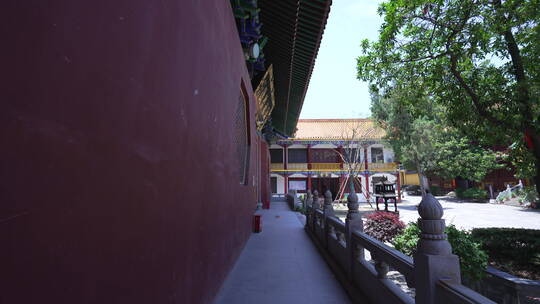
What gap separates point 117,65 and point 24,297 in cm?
93

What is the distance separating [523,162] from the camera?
569cm

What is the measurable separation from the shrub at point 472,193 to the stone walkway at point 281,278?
2127cm

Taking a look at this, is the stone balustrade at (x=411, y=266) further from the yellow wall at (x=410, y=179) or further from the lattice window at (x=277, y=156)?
the yellow wall at (x=410, y=179)

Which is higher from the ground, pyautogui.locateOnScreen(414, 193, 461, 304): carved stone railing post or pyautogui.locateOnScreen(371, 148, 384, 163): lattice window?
pyautogui.locateOnScreen(371, 148, 384, 163): lattice window

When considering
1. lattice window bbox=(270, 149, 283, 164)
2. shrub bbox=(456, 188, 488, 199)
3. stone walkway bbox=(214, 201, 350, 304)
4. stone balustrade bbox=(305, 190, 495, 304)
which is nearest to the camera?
stone balustrade bbox=(305, 190, 495, 304)

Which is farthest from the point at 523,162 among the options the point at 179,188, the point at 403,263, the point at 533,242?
the point at 179,188

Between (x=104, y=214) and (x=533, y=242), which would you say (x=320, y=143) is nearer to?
(x=533, y=242)

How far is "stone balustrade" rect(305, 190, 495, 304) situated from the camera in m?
1.72

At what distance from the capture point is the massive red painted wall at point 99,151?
2.55 feet

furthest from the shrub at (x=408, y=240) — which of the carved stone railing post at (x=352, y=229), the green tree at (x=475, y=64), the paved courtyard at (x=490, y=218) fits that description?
the paved courtyard at (x=490, y=218)

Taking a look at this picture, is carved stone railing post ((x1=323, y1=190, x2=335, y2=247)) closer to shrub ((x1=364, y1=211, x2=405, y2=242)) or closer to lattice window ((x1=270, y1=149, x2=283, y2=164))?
shrub ((x1=364, y1=211, x2=405, y2=242))

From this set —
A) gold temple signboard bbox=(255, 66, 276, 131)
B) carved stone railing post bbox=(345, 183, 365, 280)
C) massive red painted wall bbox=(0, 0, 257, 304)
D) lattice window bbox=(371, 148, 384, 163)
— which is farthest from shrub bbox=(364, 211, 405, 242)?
lattice window bbox=(371, 148, 384, 163)

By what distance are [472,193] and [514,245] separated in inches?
803

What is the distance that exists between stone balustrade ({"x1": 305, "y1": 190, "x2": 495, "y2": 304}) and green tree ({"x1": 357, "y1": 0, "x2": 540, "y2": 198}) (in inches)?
133
